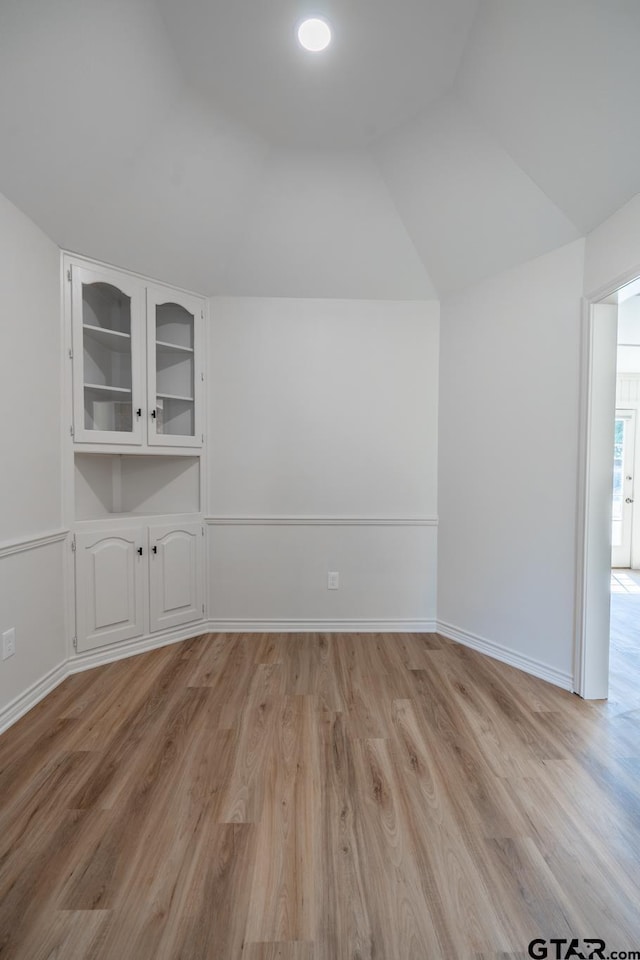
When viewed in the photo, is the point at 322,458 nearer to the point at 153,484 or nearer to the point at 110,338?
the point at 153,484

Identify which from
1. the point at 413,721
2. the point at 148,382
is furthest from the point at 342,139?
the point at 413,721

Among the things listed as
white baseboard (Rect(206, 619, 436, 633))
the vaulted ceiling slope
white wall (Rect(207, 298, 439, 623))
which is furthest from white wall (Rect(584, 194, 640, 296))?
white baseboard (Rect(206, 619, 436, 633))

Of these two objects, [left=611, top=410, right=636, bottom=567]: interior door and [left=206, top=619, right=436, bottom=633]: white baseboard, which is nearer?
[left=206, top=619, right=436, bottom=633]: white baseboard

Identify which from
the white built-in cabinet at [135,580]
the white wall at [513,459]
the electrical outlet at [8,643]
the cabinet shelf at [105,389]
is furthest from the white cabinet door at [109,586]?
the white wall at [513,459]

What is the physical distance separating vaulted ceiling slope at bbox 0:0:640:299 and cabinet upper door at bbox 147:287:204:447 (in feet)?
0.66

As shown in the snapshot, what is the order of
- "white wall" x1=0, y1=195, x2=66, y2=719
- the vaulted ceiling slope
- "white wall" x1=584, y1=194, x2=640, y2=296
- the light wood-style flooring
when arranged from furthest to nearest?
"white wall" x1=0, y1=195, x2=66, y2=719 < "white wall" x1=584, y1=194, x2=640, y2=296 < the vaulted ceiling slope < the light wood-style flooring

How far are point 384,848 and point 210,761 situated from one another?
2.44 ft

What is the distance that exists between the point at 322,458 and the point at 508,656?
68.3 inches

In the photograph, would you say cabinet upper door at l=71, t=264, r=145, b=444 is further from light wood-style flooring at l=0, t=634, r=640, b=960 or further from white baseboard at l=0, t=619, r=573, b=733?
light wood-style flooring at l=0, t=634, r=640, b=960

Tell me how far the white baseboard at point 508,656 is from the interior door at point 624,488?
308 centimetres

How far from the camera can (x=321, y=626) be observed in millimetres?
3014

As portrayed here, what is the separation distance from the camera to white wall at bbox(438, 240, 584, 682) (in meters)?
2.27

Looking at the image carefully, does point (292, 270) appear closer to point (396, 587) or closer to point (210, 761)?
point (396, 587)

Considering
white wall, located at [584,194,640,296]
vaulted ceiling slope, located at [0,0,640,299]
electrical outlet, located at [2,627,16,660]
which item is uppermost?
vaulted ceiling slope, located at [0,0,640,299]
